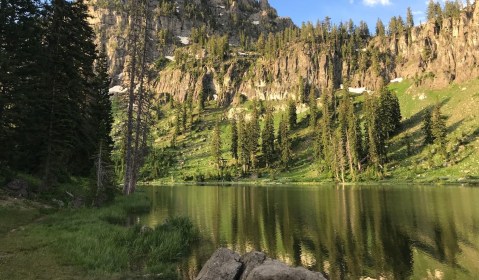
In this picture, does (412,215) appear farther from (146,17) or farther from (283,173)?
(283,173)

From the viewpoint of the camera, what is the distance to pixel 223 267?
41.7 ft

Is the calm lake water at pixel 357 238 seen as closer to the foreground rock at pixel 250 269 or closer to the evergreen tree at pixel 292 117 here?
the foreground rock at pixel 250 269

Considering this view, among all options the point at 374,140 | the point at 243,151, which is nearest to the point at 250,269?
the point at 374,140

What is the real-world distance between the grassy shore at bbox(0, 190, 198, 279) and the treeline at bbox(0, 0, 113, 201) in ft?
24.0

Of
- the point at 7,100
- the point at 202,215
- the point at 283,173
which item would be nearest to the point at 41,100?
the point at 7,100

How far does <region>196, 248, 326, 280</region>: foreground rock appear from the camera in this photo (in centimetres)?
1014

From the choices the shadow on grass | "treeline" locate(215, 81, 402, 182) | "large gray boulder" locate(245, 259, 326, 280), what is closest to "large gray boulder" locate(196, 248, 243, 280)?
"large gray boulder" locate(245, 259, 326, 280)

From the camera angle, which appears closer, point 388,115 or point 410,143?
point 410,143

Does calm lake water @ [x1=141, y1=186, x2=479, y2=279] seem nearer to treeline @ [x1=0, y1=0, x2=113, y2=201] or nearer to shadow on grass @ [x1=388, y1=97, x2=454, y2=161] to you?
treeline @ [x1=0, y1=0, x2=113, y2=201]

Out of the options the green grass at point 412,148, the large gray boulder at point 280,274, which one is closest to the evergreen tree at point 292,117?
the green grass at point 412,148

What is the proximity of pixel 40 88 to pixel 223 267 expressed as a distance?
29608mm

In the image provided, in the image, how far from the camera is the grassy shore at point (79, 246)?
563 inches

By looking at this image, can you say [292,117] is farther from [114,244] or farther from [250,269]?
[250,269]

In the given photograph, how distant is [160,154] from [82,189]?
370 feet
